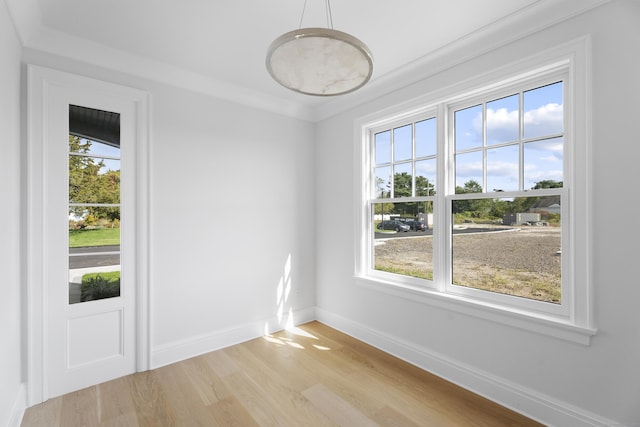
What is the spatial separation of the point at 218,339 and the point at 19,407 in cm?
144

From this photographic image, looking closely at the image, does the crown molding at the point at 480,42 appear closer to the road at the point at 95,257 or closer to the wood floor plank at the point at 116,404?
the road at the point at 95,257

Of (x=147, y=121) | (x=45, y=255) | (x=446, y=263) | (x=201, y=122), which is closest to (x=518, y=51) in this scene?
(x=446, y=263)

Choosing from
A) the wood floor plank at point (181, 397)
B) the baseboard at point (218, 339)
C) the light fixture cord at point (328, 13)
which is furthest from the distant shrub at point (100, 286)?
the light fixture cord at point (328, 13)

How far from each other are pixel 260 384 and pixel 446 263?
186 centimetres

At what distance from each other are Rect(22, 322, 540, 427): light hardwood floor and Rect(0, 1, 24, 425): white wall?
38cm

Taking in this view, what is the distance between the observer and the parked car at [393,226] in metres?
3.10

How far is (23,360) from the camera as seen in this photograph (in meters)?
2.17

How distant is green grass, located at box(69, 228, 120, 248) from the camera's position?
2400 millimetres

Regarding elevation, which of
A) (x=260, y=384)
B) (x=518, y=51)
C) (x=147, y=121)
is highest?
(x=518, y=51)

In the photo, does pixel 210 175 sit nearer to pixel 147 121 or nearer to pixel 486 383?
pixel 147 121

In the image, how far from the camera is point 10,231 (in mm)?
1911

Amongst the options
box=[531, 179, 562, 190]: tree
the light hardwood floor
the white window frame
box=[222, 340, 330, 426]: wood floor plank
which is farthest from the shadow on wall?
box=[531, 179, 562, 190]: tree

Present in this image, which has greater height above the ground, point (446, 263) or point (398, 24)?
point (398, 24)

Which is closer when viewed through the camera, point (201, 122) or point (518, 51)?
point (518, 51)
